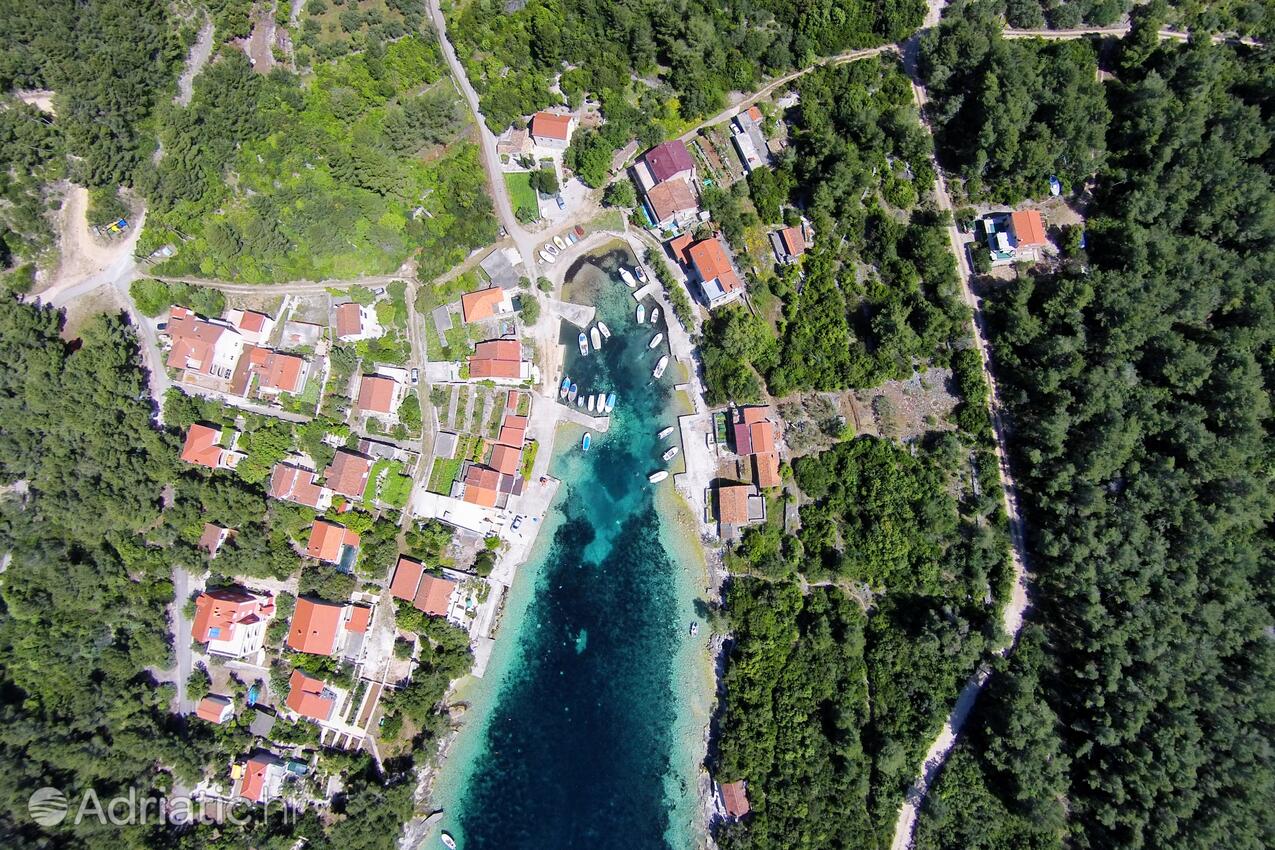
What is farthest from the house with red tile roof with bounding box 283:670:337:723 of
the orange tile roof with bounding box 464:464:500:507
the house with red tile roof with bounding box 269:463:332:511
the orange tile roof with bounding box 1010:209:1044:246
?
the orange tile roof with bounding box 1010:209:1044:246

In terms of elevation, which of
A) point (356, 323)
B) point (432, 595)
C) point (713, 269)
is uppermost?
point (713, 269)

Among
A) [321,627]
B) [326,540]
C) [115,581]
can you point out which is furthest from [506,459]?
[115,581]

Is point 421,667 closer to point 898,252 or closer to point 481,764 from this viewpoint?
point 481,764

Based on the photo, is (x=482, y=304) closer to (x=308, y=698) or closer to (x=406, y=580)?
(x=406, y=580)

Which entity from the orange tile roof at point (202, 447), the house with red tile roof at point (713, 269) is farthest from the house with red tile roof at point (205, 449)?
the house with red tile roof at point (713, 269)

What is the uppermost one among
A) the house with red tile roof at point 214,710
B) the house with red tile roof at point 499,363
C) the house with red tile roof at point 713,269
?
the house with red tile roof at point 713,269

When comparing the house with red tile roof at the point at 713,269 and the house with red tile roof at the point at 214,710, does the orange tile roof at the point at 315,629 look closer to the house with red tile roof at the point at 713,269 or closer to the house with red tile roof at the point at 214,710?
the house with red tile roof at the point at 214,710

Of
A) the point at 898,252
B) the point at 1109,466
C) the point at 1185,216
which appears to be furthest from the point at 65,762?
the point at 1185,216
